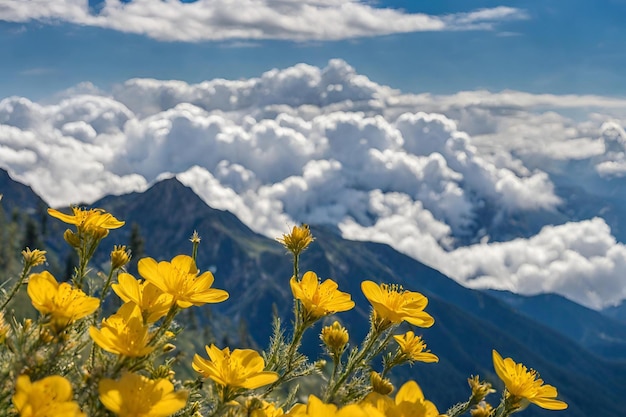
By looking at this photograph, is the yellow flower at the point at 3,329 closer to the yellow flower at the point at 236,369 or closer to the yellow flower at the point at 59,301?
the yellow flower at the point at 59,301

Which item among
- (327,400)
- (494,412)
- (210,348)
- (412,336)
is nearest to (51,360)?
(210,348)

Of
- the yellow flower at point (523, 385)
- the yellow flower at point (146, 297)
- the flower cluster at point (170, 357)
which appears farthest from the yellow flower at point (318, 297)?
the yellow flower at point (523, 385)

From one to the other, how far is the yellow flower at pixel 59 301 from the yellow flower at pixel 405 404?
54.4 inches

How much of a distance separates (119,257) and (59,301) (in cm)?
108

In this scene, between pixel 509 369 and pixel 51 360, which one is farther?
pixel 509 369

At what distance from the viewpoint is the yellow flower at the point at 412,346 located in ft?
12.0

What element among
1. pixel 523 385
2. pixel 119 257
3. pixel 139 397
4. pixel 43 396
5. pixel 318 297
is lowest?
pixel 523 385

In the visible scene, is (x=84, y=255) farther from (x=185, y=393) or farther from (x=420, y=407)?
(x=420, y=407)

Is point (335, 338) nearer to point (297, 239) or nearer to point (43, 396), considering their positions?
point (297, 239)

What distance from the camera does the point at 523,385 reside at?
3.60 meters

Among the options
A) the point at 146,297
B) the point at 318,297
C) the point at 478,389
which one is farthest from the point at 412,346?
the point at 146,297

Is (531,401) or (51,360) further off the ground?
(51,360)

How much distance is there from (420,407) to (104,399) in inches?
55.3

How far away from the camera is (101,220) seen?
364 cm
